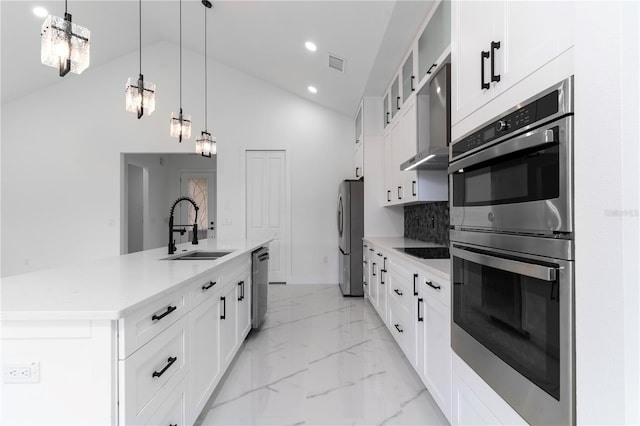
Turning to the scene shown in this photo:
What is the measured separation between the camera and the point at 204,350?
5.76 ft

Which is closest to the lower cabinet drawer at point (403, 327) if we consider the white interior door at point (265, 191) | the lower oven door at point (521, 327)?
the lower oven door at point (521, 327)

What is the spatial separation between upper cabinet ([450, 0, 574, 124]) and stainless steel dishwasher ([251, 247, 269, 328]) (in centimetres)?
224

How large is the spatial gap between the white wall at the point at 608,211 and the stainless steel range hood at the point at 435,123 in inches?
61.6

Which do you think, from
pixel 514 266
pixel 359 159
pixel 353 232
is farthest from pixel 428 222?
pixel 514 266

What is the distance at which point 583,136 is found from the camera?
61 cm

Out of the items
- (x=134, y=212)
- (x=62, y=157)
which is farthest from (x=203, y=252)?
(x=134, y=212)

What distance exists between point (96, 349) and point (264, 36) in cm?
396

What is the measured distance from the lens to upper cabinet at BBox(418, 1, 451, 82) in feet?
6.87

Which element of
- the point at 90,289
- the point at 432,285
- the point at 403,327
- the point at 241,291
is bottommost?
the point at 403,327

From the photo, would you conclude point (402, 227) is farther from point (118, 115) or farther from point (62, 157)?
point (62, 157)

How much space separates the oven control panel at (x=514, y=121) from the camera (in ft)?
2.77

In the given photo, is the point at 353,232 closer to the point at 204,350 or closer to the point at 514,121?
the point at 204,350

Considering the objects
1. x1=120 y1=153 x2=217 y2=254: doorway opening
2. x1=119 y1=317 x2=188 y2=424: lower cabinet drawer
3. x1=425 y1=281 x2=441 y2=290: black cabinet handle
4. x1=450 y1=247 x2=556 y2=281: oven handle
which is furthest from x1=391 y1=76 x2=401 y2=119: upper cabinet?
x1=120 y1=153 x2=217 y2=254: doorway opening

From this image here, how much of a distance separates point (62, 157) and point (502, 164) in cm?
662
